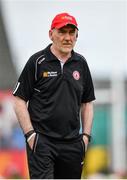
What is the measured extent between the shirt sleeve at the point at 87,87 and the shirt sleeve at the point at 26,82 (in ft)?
1.71

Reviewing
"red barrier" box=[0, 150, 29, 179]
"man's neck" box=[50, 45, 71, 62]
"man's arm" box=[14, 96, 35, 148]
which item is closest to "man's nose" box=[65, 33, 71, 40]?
"man's neck" box=[50, 45, 71, 62]

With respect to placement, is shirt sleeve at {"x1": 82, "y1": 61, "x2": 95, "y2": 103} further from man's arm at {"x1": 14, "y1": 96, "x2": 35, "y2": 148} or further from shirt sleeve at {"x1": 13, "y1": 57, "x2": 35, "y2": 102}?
man's arm at {"x1": 14, "y1": 96, "x2": 35, "y2": 148}

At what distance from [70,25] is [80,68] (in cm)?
44

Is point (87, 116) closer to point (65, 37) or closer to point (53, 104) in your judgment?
point (53, 104)

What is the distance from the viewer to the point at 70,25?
793cm

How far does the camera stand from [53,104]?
26.0 feet

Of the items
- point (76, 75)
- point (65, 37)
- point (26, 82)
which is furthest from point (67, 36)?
point (26, 82)

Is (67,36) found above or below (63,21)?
below

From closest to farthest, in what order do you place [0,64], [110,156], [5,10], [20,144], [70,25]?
[70,25] < [20,144] < [110,156] < [0,64] < [5,10]

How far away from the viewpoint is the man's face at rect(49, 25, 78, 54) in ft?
26.1

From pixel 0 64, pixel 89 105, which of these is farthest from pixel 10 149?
pixel 89 105

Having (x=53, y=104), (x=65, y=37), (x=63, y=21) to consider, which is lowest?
(x=53, y=104)

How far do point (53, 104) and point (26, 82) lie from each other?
318mm

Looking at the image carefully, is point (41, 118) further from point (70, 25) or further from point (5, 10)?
point (5, 10)
